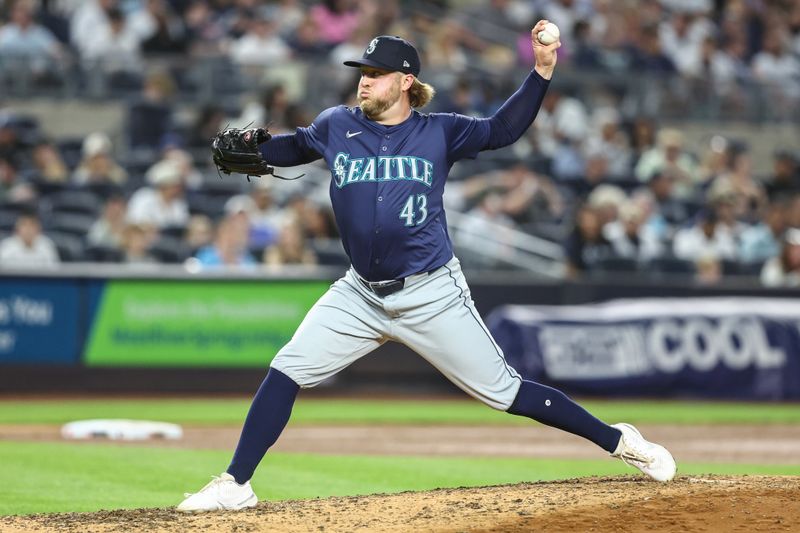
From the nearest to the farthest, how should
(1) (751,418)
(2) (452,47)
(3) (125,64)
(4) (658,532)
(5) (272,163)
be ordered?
(4) (658,532), (5) (272,163), (1) (751,418), (3) (125,64), (2) (452,47)

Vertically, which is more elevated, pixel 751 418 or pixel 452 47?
pixel 452 47

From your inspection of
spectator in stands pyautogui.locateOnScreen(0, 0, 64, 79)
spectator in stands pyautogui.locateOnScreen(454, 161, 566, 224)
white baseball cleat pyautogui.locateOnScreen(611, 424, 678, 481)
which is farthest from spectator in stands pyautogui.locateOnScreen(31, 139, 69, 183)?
white baseball cleat pyautogui.locateOnScreen(611, 424, 678, 481)

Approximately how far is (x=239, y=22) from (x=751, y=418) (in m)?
8.64

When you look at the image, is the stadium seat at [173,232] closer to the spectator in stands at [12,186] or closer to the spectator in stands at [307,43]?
the spectator in stands at [12,186]

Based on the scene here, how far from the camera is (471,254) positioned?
15.4m

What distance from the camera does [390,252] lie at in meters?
6.17

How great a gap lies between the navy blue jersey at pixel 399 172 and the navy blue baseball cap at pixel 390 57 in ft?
0.84

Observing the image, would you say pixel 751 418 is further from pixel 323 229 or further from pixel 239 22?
pixel 239 22

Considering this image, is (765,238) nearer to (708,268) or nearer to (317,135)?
(708,268)

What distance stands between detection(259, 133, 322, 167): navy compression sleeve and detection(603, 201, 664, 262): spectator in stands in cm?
982

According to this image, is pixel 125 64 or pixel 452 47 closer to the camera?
pixel 125 64

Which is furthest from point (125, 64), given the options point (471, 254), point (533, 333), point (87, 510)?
point (87, 510)

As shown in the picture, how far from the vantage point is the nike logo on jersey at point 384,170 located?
20.3ft

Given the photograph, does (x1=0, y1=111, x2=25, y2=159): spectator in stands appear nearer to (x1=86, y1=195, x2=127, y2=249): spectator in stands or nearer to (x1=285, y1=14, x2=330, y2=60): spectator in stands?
(x1=86, y1=195, x2=127, y2=249): spectator in stands
